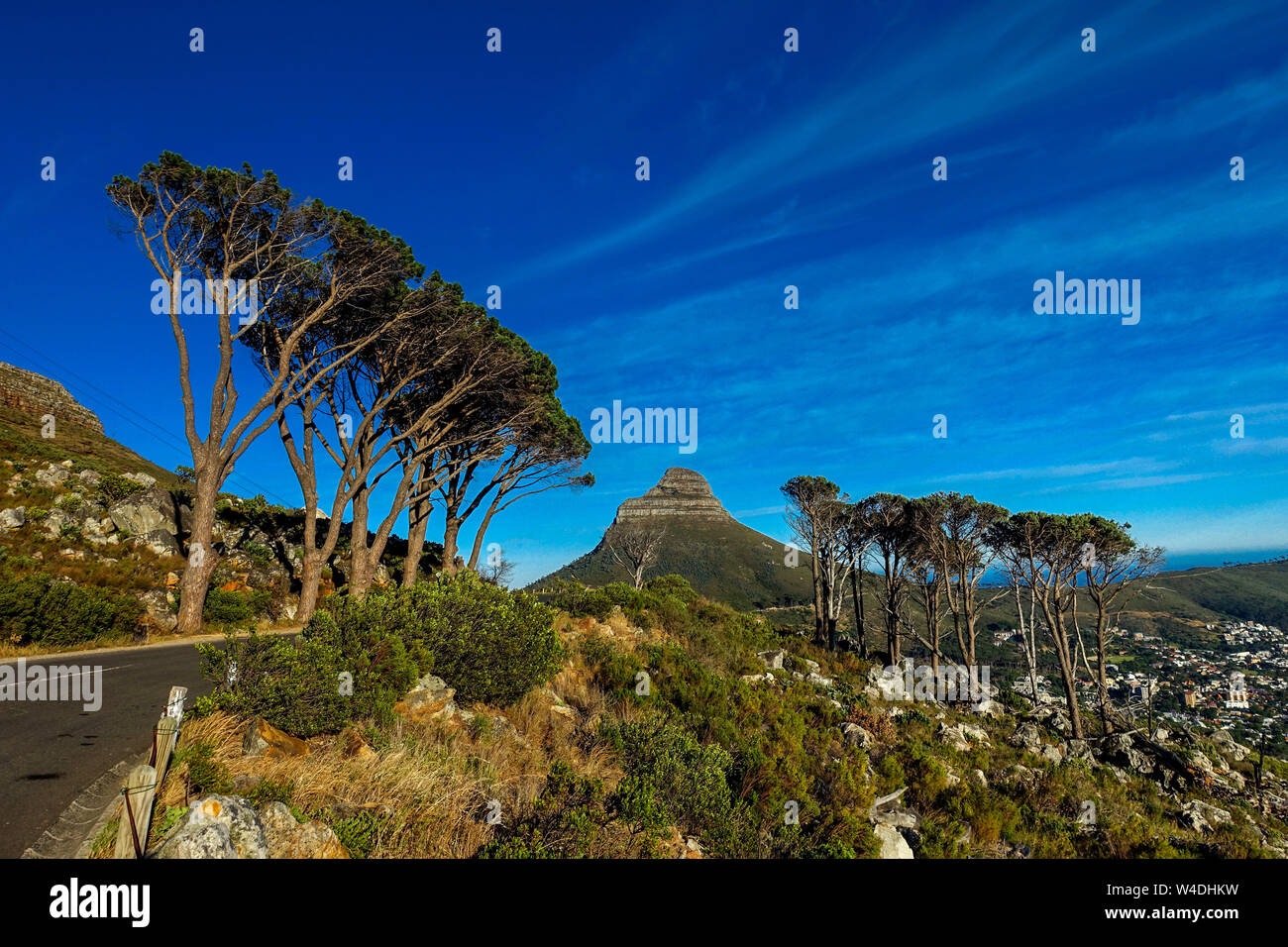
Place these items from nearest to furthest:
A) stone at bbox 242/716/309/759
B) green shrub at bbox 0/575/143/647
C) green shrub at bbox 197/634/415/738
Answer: stone at bbox 242/716/309/759 < green shrub at bbox 197/634/415/738 < green shrub at bbox 0/575/143/647

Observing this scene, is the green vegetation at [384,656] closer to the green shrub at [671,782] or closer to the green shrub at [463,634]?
the green shrub at [463,634]

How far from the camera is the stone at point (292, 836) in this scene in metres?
4.38

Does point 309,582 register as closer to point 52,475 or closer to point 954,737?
point 52,475

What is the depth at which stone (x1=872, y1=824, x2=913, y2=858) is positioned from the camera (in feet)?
28.9

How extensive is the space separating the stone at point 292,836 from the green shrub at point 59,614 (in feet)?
40.4

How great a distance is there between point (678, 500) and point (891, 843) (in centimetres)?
12733

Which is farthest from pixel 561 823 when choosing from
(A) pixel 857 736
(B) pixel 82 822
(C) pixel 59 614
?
(C) pixel 59 614

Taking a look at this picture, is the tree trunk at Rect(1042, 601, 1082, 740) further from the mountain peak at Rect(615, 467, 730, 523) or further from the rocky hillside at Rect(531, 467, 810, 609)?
the mountain peak at Rect(615, 467, 730, 523)

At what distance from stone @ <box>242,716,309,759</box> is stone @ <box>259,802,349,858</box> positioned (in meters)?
1.42

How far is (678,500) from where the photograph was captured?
136250mm

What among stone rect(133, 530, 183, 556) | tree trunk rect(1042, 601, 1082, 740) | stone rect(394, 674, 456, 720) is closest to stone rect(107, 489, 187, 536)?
stone rect(133, 530, 183, 556)

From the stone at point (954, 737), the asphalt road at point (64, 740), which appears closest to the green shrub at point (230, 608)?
the asphalt road at point (64, 740)
